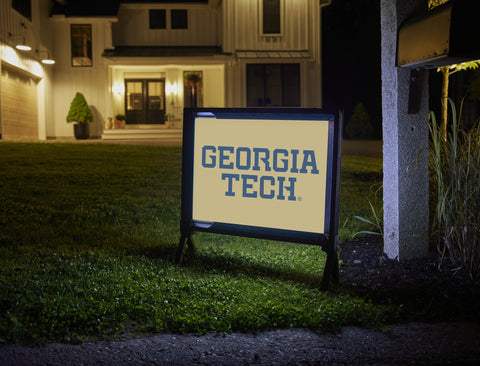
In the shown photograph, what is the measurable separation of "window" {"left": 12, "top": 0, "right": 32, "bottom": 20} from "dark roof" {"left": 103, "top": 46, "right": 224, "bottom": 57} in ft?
11.7

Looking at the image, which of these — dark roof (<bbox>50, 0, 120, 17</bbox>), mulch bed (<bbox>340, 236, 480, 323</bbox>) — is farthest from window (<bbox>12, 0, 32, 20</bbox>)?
mulch bed (<bbox>340, 236, 480, 323</bbox>)

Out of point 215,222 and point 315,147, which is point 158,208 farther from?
point 315,147

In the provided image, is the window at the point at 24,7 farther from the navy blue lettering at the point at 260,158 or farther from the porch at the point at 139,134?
the navy blue lettering at the point at 260,158

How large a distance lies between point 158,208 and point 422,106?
379cm

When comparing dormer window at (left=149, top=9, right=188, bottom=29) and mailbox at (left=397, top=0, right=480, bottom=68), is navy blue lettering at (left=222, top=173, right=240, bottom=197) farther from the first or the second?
dormer window at (left=149, top=9, right=188, bottom=29)

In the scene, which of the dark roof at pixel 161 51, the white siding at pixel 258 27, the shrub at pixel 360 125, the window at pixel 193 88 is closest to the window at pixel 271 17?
the white siding at pixel 258 27

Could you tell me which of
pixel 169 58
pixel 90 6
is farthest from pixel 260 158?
pixel 90 6

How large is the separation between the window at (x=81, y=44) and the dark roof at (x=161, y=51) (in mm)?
1334

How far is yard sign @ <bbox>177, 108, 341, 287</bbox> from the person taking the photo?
392cm

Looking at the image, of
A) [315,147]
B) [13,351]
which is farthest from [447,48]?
[13,351]

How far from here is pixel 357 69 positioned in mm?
Answer: 36531

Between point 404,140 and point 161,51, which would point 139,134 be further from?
point 404,140

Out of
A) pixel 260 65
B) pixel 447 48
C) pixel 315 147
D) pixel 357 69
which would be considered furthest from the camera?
pixel 357 69

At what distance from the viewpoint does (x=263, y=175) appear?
4172mm
